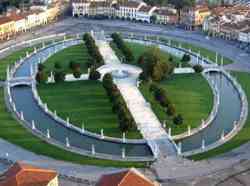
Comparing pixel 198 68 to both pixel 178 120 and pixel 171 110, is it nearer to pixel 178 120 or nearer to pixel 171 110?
pixel 171 110

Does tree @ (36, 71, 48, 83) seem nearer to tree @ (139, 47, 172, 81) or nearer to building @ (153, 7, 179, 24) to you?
tree @ (139, 47, 172, 81)

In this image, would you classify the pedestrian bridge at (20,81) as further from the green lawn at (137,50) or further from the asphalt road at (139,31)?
the asphalt road at (139,31)

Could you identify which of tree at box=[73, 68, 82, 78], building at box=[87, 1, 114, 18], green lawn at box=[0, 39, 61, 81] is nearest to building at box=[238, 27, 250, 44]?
building at box=[87, 1, 114, 18]

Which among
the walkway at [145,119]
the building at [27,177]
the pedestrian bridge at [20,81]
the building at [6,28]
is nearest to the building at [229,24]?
the walkway at [145,119]

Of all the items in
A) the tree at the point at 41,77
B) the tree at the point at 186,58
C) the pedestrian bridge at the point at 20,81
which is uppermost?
the tree at the point at 186,58

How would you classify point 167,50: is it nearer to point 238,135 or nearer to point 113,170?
point 238,135

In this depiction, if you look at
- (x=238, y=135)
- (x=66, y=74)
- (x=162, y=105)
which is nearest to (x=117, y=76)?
(x=66, y=74)

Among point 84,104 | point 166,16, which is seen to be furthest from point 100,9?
point 84,104
